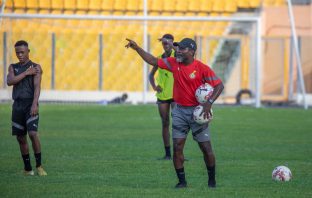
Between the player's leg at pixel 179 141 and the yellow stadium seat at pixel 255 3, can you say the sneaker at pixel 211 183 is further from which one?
the yellow stadium seat at pixel 255 3

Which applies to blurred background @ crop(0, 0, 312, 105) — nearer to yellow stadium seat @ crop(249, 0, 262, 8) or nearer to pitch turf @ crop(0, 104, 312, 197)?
yellow stadium seat @ crop(249, 0, 262, 8)

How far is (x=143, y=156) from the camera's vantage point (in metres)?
16.2

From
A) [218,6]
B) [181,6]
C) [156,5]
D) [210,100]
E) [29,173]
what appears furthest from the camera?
[218,6]

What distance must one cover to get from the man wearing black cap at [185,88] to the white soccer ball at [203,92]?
1.9 inches

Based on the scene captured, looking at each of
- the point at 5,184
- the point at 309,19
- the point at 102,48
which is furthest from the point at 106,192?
the point at 309,19

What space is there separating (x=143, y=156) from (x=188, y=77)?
16.1 feet

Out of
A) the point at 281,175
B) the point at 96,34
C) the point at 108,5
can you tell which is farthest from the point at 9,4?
the point at 281,175

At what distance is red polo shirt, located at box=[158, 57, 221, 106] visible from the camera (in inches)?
454

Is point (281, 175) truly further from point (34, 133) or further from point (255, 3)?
point (255, 3)

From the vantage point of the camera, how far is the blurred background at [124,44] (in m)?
33.0


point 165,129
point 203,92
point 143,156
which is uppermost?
point 203,92

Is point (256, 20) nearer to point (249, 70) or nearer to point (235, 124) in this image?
→ point (249, 70)

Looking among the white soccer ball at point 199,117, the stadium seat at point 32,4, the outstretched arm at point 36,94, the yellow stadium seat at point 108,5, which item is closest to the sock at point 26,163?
the outstretched arm at point 36,94

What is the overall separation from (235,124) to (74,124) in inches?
Answer: 183
